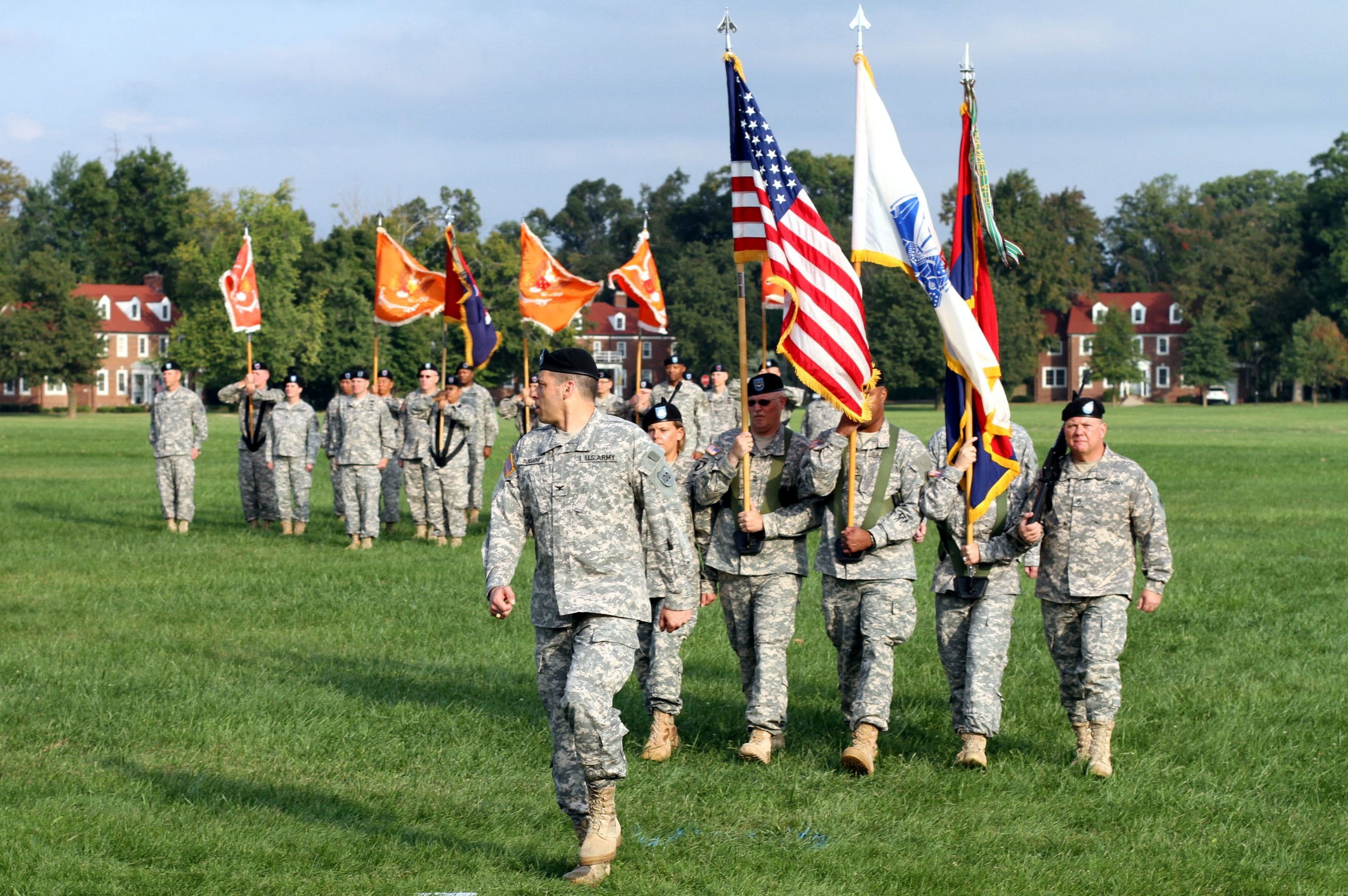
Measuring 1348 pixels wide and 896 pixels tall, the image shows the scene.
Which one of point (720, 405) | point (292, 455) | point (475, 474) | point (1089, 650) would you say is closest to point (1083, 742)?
point (1089, 650)

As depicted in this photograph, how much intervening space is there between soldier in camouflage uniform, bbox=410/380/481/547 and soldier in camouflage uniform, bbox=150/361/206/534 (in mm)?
3789

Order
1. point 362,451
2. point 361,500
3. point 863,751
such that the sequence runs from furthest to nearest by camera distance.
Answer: point 362,451 → point 361,500 → point 863,751

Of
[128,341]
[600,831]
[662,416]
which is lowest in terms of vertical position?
[600,831]

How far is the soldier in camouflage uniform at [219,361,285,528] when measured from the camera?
76.2 ft

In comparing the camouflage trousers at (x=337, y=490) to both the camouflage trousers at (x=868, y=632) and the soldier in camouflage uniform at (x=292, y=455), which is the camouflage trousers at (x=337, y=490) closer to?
the soldier in camouflage uniform at (x=292, y=455)

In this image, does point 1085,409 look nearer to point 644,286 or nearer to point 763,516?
point 763,516

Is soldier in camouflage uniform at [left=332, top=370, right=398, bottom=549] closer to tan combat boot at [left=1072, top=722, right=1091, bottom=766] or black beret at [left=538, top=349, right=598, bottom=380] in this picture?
tan combat boot at [left=1072, top=722, right=1091, bottom=766]

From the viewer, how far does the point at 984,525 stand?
9.65 m

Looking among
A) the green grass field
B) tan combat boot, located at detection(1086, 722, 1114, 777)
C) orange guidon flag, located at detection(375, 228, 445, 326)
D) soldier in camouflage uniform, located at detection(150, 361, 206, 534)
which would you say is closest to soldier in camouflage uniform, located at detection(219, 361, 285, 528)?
soldier in camouflage uniform, located at detection(150, 361, 206, 534)

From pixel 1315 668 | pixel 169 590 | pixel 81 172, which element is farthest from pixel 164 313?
pixel 1315 668

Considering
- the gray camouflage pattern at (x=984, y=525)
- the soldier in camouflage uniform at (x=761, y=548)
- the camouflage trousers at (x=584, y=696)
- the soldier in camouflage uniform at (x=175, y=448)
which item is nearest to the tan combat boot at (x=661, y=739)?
the soldier in camouflage uniform at (x=761, y=548)

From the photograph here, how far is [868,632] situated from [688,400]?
44.9 feet

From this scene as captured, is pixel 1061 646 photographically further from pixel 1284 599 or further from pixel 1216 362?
pixel 1216 362

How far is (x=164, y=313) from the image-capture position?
121 m
